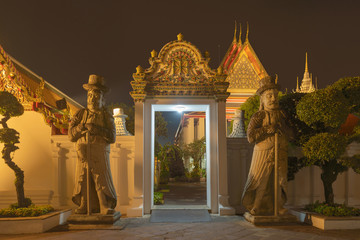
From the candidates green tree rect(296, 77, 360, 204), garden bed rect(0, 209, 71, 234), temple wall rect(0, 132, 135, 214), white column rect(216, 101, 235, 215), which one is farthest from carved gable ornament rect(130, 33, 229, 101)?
garden bed rect(0, 209, 71, 234)

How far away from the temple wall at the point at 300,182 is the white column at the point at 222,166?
1.37 ft

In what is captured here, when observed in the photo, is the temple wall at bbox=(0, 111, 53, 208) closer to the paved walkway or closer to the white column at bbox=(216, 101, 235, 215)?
the paved walkway

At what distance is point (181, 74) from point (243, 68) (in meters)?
13.0

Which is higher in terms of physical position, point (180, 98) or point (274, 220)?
point (180, 98)

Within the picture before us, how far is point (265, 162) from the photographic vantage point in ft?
18.4

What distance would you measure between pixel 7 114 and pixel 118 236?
10.2ft

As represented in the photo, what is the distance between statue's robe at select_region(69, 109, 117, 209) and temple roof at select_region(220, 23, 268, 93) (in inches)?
545

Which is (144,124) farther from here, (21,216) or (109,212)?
(21,216)

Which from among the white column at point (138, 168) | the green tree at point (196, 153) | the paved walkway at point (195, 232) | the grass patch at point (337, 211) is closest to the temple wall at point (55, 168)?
the white column at point (138, 168)

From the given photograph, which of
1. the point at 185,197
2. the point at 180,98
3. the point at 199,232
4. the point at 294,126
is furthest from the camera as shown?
the point at 185,197

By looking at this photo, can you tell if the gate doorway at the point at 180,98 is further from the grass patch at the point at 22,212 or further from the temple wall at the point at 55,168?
the grass patch at the point at 22,212

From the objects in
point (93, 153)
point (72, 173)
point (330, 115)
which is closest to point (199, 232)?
point (93, 153)

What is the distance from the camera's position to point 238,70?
18953 millimetres

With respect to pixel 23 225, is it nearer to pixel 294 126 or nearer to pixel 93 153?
pixel 93 153
